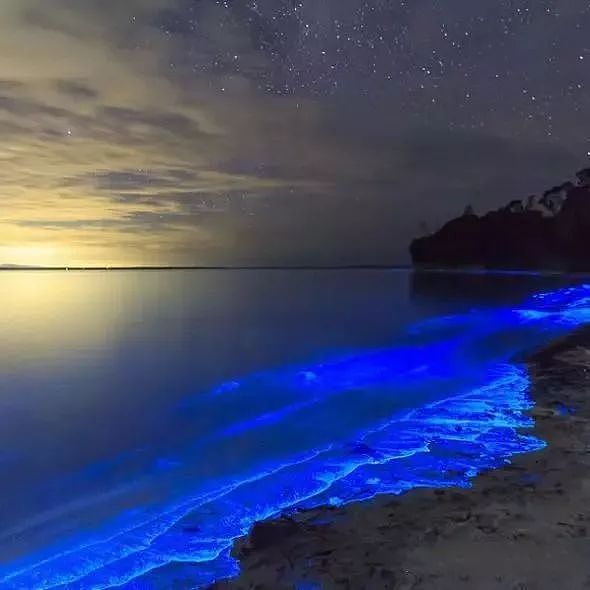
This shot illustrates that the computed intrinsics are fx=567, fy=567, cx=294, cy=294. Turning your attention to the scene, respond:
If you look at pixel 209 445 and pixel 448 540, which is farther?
pixel 209 445

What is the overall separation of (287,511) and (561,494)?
107 inches

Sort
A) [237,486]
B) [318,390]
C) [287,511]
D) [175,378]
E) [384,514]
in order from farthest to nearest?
1. [175,378]
2. [318,390]
3. [237,486]
4. [287,511]
5. [384,514]

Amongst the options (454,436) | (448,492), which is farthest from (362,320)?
(448,492)

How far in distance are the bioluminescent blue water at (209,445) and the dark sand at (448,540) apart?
13.3 inches

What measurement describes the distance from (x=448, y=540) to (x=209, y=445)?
5.60m

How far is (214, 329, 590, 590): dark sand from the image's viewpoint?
408 cm

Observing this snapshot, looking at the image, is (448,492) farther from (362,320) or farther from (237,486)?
(362,320)

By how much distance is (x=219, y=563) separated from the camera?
4.77m

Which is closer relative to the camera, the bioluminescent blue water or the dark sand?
the dark sand

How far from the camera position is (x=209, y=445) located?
955cm

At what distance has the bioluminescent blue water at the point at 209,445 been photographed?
17.7 feet

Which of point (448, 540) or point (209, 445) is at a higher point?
point (448, 540)

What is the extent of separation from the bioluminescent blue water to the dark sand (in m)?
0.34

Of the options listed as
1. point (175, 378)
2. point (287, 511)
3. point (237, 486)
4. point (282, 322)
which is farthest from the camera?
point (282, 322)
